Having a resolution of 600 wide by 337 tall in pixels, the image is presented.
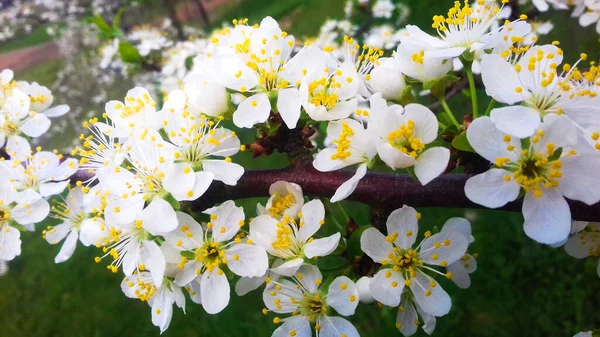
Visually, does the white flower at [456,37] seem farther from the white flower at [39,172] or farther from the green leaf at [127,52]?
the green leaf at [127,52]

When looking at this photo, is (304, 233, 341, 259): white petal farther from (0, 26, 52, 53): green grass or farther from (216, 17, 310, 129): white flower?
(0, 26, 52, 53): green grass

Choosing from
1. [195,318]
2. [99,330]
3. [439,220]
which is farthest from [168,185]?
[99,330]

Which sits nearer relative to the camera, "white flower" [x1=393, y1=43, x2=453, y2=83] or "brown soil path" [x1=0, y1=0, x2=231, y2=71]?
"white flower" [x1=393, y1=43, x2=453, y2=83]

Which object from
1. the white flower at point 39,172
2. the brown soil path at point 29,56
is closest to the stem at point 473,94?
the white flower at point 39,172

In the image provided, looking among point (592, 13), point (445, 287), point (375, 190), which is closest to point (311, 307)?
point (375, 190)

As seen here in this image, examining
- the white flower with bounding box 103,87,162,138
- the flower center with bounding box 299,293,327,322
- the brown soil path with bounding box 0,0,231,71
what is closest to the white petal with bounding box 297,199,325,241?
the flower center with bounding box 299,293,327,322
